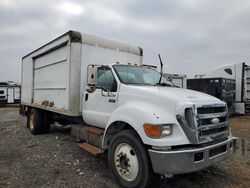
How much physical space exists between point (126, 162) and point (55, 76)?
402 cm

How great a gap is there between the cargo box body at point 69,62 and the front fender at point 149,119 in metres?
2.18

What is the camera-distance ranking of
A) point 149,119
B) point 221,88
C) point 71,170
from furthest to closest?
point 221,88 < point 71,170 < point 149,119

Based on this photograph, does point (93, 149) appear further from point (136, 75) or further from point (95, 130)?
point (136, 75)

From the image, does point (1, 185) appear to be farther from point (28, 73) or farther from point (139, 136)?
point (28, 73)

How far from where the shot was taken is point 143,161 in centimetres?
378

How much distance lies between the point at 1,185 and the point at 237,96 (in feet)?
45.4

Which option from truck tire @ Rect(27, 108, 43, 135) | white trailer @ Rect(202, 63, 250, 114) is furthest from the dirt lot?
white trailer @ Rect(202, 63, 250, 114)

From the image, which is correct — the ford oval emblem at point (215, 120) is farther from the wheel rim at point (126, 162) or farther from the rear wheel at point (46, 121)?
the rear wheel at point (46, 121)

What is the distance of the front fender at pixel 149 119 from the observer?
3654 millimetres

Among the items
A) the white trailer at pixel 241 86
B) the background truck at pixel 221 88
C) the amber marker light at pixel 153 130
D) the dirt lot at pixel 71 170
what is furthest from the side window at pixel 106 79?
the white trailer at pixel 241 86

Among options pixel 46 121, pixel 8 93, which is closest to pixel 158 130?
pixel 46 121

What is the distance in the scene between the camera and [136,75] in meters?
5.31

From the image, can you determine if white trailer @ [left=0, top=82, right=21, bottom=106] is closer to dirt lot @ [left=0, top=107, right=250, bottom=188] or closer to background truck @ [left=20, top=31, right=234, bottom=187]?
background truck @ [left=20, top=31, right=234, bottom=187]

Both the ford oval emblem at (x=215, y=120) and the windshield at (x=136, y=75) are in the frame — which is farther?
the windshield at (x=136, y=75)
